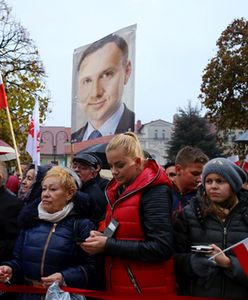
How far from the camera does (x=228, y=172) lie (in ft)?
11.4

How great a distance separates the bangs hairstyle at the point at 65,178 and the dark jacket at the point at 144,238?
55 centimetres

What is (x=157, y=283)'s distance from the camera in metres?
3.37

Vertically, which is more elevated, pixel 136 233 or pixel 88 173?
pixel 88 173

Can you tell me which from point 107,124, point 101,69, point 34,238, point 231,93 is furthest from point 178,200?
point 231,93

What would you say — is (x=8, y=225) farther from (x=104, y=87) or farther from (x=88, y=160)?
(x=104, y=87)

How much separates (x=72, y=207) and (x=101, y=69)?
11.4 m

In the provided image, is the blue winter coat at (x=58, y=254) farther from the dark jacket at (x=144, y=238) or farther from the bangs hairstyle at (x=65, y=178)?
the dark jacket at (x=144, y=238)

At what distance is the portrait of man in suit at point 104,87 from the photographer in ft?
45.6

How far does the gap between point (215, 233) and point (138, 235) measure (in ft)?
1.59

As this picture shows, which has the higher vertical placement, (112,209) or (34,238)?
(112,209)

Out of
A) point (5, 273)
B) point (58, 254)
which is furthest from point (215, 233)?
point (5, 273)

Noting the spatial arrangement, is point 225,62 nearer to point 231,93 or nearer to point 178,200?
point 231,93

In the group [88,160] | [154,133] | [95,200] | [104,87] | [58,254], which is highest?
[154,133]

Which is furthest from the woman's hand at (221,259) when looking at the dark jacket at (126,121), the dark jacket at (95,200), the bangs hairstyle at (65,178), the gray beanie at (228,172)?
the dark jacket at (126,121)
